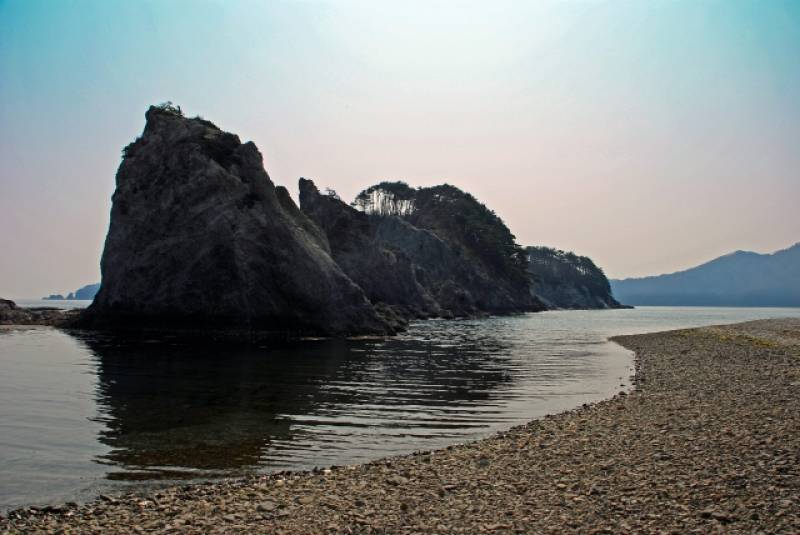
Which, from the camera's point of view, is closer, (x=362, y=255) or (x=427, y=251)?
(x=362, y=255)

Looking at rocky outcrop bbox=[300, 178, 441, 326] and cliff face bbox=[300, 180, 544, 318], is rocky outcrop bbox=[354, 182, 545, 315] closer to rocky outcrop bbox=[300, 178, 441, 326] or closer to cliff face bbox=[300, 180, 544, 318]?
cliff face bbox=[300, 180, 544, 318]

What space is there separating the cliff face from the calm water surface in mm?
62869

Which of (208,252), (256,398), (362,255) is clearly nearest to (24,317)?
(208,252)

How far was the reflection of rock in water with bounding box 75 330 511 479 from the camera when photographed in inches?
616

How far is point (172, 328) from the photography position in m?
58.4

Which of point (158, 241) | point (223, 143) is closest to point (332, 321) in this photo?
point (158, 241)

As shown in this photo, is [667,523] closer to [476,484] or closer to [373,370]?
[476,484]

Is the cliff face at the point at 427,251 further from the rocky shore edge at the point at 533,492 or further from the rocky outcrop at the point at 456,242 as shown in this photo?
the rocky shore edge at the point at 533,492

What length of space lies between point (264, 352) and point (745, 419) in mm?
33216

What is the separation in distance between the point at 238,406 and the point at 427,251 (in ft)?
441

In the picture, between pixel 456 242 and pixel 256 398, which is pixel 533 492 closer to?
pixel 256 398

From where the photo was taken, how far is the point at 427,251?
15562 centimetres

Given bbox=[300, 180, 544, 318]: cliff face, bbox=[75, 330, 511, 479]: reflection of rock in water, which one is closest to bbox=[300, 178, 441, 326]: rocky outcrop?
bbox=[300, 180, 544, 318]: cliff face

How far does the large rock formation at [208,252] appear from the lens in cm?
5784
